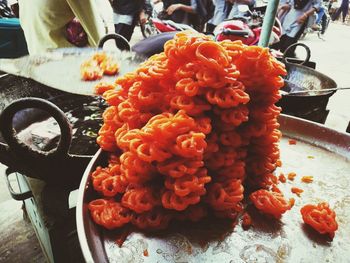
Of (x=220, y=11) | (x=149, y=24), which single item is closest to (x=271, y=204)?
(x=220, y=11)

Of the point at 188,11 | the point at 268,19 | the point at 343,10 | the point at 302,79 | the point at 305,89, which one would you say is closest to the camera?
the point at 268,19

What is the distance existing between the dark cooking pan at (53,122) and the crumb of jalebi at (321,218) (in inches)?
55.8

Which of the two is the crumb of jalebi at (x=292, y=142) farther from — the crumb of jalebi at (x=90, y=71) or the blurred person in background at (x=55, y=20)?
the blurred person in background at (x=55, y=20)

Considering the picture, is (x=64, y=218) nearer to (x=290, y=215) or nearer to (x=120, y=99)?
(x=120, y=99)

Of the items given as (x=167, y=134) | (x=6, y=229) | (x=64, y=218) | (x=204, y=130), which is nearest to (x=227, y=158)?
(x=204, y=130)

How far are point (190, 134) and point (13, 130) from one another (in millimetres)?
1158

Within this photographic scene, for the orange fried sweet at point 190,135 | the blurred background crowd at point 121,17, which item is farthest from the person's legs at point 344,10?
the orange fried sweet at point 190,135

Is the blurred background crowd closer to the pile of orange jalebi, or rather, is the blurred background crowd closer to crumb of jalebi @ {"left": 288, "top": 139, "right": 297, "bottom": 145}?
the pile of orange jalebi

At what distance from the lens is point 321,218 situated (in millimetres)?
1446

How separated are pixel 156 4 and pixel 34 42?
910cm

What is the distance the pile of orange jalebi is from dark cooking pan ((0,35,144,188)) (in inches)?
18.8

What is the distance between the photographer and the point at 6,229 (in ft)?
12.7

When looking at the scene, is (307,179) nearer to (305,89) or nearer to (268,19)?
(268,19)

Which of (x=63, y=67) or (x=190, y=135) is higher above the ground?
(x=190, y=135)
